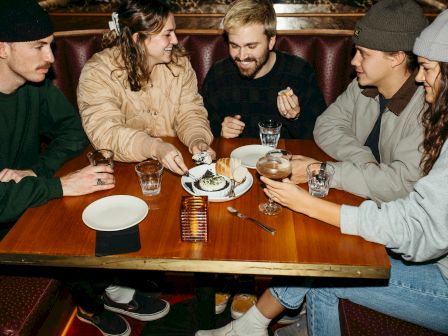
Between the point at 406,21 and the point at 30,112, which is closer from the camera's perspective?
the point at 406,21

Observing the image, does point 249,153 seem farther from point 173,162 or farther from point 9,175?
point 9,175

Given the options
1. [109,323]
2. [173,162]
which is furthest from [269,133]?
[109,323]

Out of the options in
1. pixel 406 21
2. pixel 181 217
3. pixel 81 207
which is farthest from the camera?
pixel 406 21

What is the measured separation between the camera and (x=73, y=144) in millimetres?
2359

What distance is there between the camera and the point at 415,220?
1598 millimetres

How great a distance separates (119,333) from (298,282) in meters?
1.20

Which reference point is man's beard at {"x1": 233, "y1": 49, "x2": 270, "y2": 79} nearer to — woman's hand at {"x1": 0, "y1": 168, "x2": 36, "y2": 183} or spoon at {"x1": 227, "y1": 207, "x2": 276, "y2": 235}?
spoon at {"x1": 227, "y1": 207, "x2": 276, "y2": 235}

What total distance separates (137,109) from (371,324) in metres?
1.72

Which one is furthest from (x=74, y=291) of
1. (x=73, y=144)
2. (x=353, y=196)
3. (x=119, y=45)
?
(x=353, y=196)

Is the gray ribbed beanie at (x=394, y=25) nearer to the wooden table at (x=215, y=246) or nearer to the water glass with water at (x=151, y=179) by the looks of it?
the wooden table at (x=215, y=246)

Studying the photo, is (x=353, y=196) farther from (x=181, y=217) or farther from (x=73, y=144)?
(x=73, y=144)

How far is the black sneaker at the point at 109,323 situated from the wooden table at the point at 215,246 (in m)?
1.10

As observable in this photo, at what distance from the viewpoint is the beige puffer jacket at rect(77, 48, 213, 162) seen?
2176 mm

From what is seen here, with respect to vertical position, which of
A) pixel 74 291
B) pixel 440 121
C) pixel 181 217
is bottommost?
pixel 74 291
